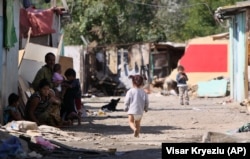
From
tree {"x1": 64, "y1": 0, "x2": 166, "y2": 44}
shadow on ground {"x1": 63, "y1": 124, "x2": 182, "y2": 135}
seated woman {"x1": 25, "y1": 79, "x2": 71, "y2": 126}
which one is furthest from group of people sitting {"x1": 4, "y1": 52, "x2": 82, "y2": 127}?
tree {"x1": 64, "y1": 0, "x2": 166, "y2": 44}

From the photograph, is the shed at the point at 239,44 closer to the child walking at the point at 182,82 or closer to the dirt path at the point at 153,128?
the dirt path at the point at 153,128

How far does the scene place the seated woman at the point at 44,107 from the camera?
14.1 metres

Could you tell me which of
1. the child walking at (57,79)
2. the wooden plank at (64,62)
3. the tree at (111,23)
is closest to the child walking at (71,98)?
the child walking at (57,79)

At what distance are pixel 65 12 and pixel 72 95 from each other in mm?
10225

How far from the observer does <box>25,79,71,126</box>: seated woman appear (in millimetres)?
14109

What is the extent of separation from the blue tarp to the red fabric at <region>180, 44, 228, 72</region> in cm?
474

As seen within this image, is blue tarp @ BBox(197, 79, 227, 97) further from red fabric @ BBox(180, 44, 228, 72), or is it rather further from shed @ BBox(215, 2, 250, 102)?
red fabric @ BBox(180, 44, 228, 72)

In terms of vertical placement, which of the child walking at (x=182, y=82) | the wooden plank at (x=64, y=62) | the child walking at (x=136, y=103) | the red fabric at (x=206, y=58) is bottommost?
the red fabric at (x=206, y=58)

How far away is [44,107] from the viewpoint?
14.5 m
